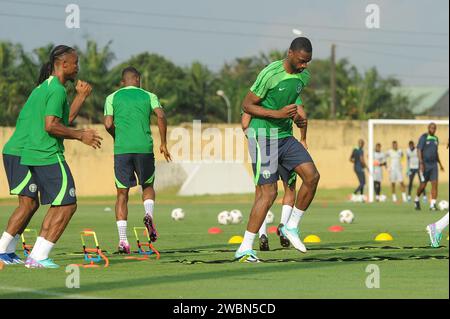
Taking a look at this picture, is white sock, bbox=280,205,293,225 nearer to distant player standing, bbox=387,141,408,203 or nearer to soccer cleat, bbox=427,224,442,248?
soccer cleat, bbox=427,224,442,248

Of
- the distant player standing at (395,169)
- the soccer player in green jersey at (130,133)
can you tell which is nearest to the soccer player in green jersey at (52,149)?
the soccer player in green jersey at (130,133)

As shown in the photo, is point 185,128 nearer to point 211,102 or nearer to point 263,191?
point 211,102

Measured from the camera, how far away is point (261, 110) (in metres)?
13.0

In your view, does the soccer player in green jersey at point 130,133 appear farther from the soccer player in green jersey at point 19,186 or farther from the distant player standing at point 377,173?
the distant player standing at point 377,173

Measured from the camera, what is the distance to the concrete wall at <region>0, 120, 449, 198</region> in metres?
45.1

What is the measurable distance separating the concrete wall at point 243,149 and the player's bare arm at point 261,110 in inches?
1189

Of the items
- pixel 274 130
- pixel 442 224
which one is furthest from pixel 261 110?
pixel 442 224

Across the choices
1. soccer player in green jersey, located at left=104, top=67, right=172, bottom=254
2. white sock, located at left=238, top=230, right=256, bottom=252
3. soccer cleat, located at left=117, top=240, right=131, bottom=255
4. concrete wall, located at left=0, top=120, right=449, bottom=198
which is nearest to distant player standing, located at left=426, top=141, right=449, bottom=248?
white sock, located at left=238, top=230, right=256, bottom=252

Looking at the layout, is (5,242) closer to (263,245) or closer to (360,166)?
(263,245)

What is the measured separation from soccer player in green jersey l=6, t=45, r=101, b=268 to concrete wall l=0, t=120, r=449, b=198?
30.6 m

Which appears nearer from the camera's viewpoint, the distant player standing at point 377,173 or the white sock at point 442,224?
the white sock at point 442,224

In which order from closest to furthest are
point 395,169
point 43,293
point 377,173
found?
point 43,293, point 377,173, point 395,169

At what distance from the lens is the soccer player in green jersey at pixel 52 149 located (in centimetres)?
1186

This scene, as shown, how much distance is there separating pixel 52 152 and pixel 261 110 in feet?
8.01
